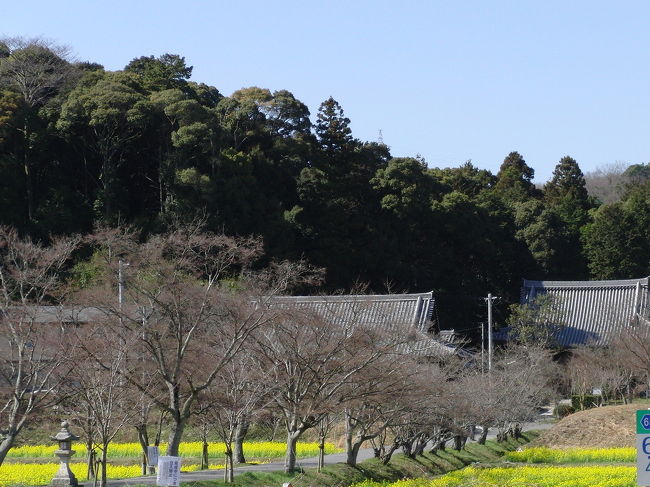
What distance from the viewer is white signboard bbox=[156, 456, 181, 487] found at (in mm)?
12445

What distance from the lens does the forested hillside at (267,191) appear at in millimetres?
38750

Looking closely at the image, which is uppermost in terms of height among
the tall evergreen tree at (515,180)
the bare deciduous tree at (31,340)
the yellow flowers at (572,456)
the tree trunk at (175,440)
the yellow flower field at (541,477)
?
the tall evergreen tree at (515,180)

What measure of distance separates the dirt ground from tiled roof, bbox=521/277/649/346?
45.4 ft

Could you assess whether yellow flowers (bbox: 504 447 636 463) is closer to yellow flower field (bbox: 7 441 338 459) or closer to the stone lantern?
yellow flower field (bbox: 7 441 338 459)

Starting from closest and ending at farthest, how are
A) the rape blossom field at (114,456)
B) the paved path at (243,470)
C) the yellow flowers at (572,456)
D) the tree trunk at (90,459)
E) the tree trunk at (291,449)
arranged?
the tree trunk at (90,459) < the paved path at (243,470) < the tree trunk at (291,449) < the rape blossom field at (114,456) < the yellow flowers at (572,456)

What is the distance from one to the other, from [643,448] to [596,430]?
78.5ft

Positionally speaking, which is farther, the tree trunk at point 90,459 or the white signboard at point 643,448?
the tree trunk at point 90,459

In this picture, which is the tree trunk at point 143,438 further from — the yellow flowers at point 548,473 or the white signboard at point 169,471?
the white signboard at point 169,471

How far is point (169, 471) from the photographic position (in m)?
12.5

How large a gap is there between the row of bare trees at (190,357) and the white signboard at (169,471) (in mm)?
2325

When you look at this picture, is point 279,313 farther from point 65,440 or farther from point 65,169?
point 65,169

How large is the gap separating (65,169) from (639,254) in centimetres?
3211

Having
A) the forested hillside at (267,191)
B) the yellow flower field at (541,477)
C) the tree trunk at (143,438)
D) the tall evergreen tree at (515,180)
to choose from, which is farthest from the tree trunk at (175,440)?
the tall evergreen tree at (515,180)

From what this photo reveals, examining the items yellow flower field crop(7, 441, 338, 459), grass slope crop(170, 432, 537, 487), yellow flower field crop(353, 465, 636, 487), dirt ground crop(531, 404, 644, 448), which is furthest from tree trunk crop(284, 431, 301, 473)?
dirt ground crop(531, 404, 644, 448)
